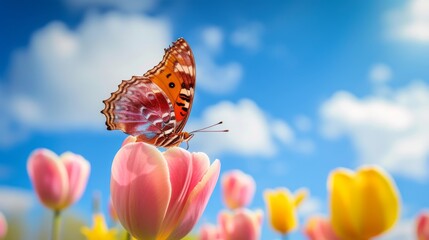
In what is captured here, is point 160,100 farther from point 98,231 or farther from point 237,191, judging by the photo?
point 237,191

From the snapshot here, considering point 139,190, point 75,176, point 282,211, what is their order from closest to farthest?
point 139,190, point 75,176, point 282,211

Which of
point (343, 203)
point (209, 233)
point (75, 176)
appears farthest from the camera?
point (75, 176)

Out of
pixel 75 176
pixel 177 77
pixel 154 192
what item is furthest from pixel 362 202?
pixel 75 176

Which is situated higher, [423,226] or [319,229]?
[319,229]

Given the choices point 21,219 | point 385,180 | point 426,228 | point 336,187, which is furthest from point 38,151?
point 21,219

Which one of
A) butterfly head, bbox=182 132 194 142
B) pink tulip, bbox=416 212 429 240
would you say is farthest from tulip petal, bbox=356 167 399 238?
butterfly head, bbox=182 132 194 142

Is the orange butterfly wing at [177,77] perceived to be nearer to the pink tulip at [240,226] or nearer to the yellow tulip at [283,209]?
the pink tulip at [240,226]

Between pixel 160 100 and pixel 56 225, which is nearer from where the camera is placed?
pixel 160 100
